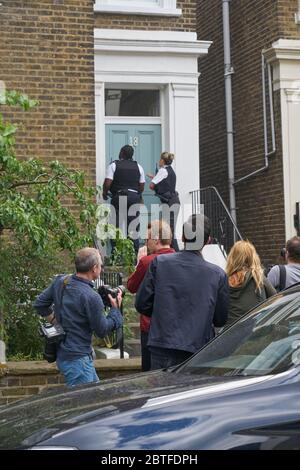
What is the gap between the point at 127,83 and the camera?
14297mm

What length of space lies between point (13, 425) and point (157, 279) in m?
2.47

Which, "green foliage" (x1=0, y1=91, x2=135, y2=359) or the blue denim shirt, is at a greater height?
"green foliage" (x1=0, y1=91, x2=135, y2=359)

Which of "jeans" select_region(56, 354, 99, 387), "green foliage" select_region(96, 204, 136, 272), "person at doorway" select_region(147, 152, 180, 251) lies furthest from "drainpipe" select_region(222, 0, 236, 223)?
"jeans" select_region(56, 354, 99, 387)

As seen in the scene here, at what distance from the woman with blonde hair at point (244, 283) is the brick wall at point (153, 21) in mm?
7789

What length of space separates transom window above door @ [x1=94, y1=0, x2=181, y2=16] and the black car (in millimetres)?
10074

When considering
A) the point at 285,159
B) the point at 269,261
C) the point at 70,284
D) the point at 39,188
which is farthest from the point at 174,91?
the point at 70,284

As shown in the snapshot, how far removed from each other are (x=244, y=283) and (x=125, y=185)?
6049mm

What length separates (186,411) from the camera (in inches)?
156

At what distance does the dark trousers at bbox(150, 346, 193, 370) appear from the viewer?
6.42 m

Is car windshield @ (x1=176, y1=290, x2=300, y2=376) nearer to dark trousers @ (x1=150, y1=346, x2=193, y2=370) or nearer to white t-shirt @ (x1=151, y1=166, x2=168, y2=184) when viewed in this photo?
dark trousers @ (x1=150, y1=346, x2=193, y2=370)

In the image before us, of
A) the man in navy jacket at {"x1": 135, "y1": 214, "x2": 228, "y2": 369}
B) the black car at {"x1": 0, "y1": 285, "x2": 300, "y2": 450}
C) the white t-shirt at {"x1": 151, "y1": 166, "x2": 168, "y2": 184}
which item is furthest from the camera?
the white t-shirt at {"x1": 151, "y1": 166, "x2": 168, "y2": 184}

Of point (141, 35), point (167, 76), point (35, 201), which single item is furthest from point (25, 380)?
point (141, 35)

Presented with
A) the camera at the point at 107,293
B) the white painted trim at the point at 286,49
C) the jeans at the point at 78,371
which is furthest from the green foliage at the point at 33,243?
the white painted trim at the point at 286,49

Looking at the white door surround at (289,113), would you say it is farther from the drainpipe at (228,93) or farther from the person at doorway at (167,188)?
the person at doorway at (167,188)
